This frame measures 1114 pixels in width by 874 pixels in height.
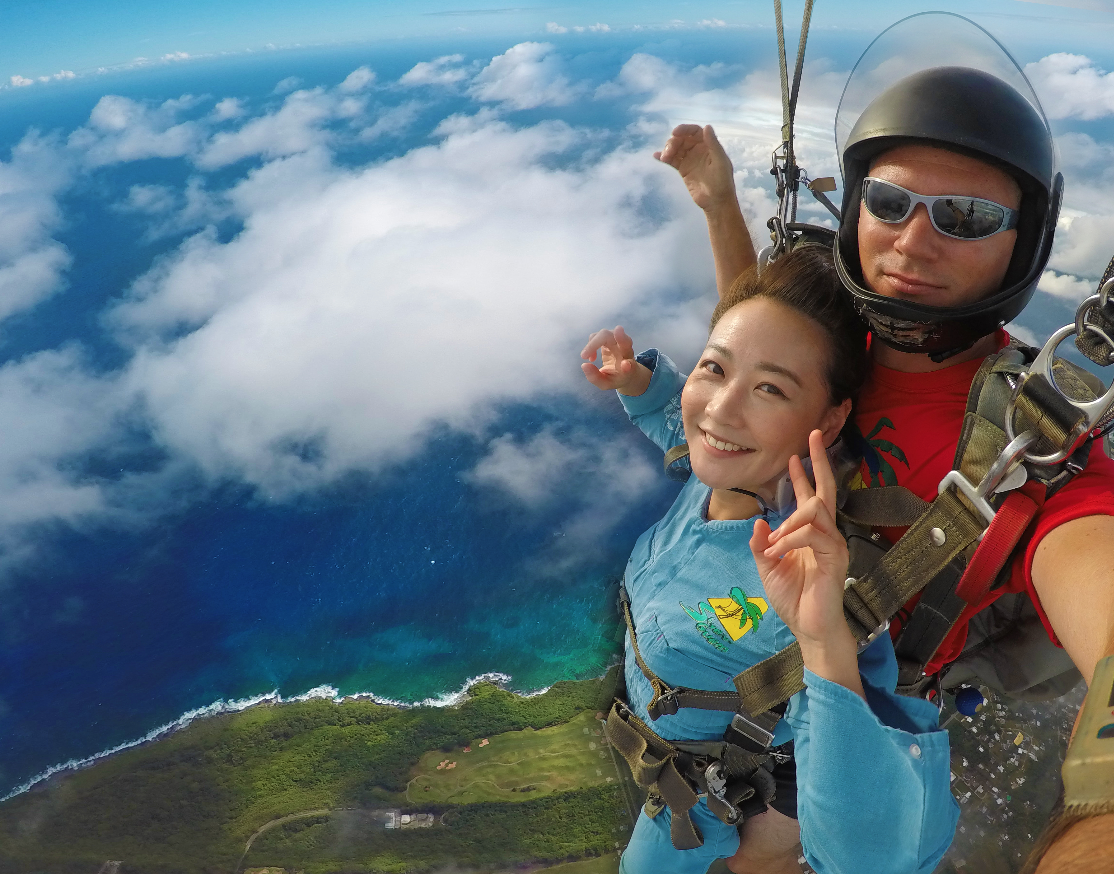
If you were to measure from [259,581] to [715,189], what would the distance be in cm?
2274

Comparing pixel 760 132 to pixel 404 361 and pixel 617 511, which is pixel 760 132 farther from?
pixel 617 511

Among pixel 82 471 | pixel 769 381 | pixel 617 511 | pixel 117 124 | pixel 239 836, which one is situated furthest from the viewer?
pixel 117 124

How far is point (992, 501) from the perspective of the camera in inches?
44.7

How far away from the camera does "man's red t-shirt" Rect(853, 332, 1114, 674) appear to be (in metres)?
1.35

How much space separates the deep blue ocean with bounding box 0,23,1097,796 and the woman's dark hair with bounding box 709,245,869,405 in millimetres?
1378

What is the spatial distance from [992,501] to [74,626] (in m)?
23.6

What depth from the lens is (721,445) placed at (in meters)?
1.54

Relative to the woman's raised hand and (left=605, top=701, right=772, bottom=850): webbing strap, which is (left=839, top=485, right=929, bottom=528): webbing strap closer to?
the woman's raised hand

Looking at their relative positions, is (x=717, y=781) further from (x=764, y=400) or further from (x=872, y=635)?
(x=764, y=400)

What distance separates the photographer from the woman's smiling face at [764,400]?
1.50 meters

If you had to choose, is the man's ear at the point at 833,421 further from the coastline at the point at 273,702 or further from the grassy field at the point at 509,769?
the coastline at the point at 273,702

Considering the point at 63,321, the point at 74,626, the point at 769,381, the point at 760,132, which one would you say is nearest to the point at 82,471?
the point at 63,321

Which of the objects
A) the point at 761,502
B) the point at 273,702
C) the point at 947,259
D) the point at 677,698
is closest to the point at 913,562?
the point at 761,502

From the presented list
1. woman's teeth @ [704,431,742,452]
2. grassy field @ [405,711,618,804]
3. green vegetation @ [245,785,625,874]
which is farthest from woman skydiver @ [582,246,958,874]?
green vegetation @ [245,785,625,874]
